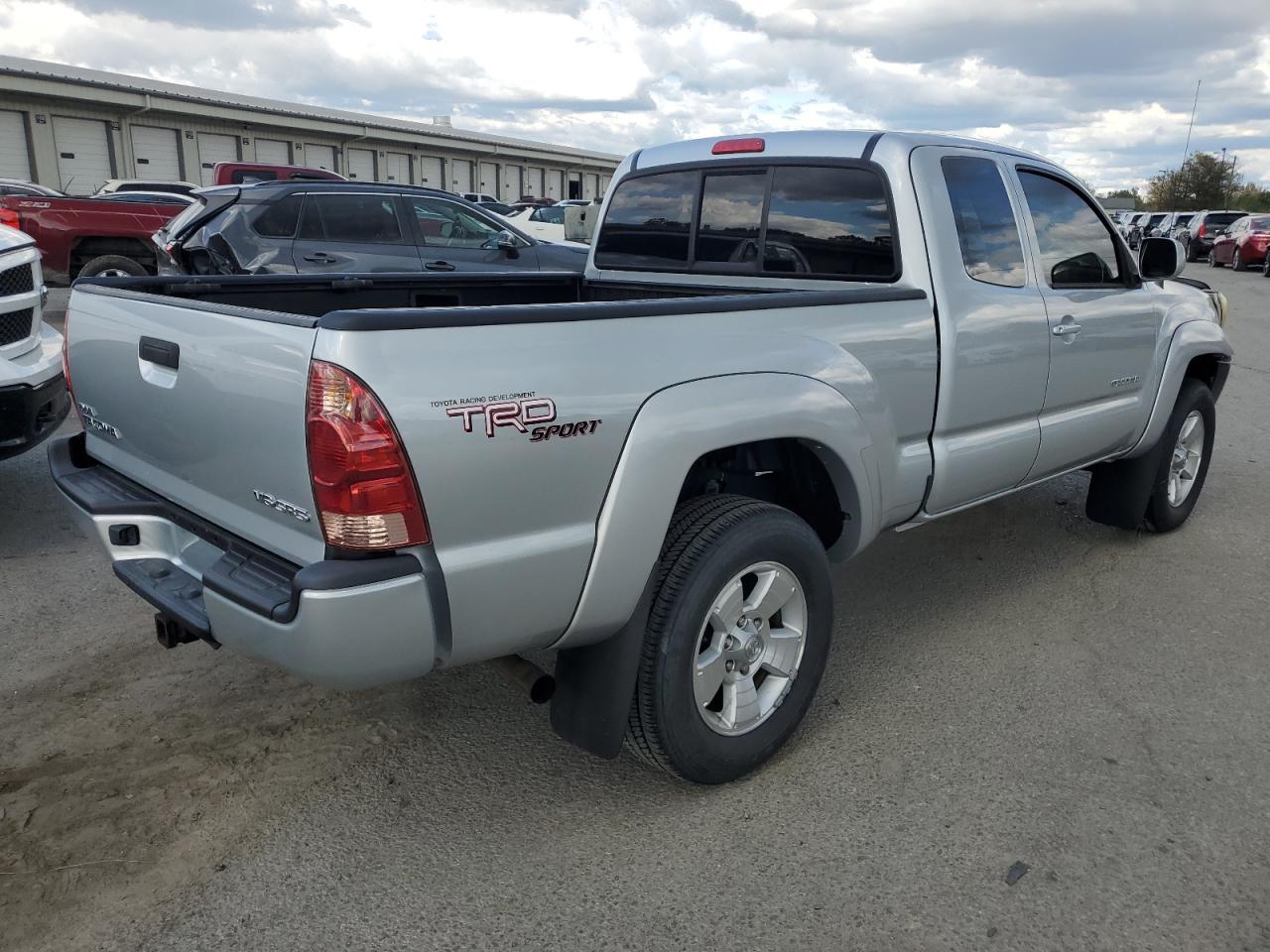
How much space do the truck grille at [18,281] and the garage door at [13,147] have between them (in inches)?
1204

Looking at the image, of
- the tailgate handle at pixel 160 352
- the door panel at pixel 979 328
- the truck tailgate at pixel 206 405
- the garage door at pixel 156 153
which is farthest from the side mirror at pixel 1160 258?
the garage door at pixel 156 153

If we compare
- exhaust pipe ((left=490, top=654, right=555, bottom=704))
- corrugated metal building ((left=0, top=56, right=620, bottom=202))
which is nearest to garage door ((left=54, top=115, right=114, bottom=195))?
corrugated metal building ((left=0, top=56, right=620, bottom=202))

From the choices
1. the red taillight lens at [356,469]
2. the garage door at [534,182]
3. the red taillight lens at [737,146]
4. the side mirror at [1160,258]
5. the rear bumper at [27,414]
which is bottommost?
the garage door at [534,182]

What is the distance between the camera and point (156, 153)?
114 ft

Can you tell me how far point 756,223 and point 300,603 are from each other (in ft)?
8.59

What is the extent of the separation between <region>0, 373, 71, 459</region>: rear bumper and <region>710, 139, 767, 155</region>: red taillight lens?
131 inches

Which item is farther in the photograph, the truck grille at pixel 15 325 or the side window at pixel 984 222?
the truck grille at pixel 15 325

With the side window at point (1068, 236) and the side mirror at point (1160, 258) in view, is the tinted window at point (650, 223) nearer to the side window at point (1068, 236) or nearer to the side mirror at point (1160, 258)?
the side window at point (1068, 236)

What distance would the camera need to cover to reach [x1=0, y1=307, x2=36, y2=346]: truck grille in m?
4.84

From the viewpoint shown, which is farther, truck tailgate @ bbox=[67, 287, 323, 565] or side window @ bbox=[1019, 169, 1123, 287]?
side window @ bbox=[1019, 169, 1123, 287]

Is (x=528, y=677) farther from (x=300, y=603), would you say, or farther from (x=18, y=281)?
(x=18, y=281)

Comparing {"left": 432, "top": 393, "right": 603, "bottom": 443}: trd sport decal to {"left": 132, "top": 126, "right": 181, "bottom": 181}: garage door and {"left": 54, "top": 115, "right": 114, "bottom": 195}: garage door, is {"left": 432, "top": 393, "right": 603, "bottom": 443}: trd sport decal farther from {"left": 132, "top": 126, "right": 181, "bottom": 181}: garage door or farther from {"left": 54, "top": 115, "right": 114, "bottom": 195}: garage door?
{"left": 132, "top": 126, "right": 181, "bottom": 181}: garage door

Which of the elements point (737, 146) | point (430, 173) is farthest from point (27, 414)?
point (430, 173)

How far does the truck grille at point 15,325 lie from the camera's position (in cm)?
484
